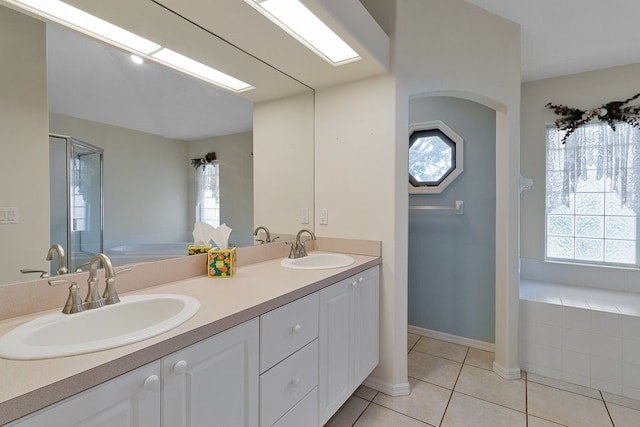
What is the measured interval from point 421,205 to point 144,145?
2386 mm

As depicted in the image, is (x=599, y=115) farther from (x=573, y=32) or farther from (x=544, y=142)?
(x=573, y=32)

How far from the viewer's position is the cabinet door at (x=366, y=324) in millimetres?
1731

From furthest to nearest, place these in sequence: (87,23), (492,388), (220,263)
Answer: (492,388) < (220,263) < (87,23)

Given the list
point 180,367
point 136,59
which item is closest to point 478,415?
point 180,367

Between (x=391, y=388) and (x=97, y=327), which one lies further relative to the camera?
(x=391, y=388)

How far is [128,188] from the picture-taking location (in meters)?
1.34

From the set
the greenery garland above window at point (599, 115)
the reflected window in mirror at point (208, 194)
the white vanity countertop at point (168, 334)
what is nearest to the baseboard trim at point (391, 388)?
the white vanity countertop at point (168, 334)

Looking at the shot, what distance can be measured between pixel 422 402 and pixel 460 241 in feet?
4.61

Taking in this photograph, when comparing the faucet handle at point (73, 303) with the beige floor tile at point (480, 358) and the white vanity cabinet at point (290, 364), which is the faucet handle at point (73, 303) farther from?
the beige floor tile at point (480, 358)

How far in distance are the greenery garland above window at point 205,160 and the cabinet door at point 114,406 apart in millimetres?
1110

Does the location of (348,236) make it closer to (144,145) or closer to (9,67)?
(144,145)

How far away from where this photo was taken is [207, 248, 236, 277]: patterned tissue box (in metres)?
1.48

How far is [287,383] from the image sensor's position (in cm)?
123

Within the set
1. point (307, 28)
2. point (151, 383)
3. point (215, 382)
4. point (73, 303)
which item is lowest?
point (215, 382)
